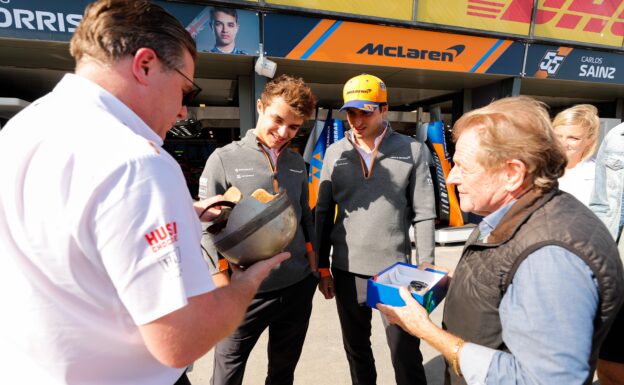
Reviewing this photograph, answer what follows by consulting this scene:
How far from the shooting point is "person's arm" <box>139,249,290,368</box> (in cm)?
70

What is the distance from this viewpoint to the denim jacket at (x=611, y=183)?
259cm

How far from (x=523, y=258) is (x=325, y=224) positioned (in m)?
1.55

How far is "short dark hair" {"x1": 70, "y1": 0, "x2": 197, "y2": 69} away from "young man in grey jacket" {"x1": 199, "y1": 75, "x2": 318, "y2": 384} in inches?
42.2

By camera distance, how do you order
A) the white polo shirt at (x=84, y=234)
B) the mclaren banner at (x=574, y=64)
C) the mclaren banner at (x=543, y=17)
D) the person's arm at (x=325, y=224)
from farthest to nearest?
the mclaren banner at (x=574, y=64)
the mclaren banner at (x=543, y=17)
the person's arm at (x=325, y=224)
the white polo shirt at (x=84, y=234)

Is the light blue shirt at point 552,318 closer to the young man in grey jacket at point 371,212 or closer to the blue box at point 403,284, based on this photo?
the blue box at point 403,284

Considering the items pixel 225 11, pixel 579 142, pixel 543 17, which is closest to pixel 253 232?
pixel 579 142

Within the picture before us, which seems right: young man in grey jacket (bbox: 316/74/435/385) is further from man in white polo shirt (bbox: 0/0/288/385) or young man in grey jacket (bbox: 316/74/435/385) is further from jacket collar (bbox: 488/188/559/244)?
man in white polo shirt (bbox: 0/0/288/385)

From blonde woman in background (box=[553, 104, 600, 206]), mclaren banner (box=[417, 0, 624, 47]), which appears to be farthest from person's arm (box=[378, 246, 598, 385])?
mclaren banner (box=[417, 0, 624, 47])

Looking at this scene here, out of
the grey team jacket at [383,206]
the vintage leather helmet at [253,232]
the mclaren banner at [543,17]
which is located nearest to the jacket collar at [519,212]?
the vintage leather helmet at [253,232]

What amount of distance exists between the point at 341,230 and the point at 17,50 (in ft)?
14.2

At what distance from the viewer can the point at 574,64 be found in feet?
17.0

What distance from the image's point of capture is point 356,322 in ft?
7.24

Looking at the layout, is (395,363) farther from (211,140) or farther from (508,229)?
(211,140)

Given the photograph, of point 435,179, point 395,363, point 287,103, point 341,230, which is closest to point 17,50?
point 287,103
